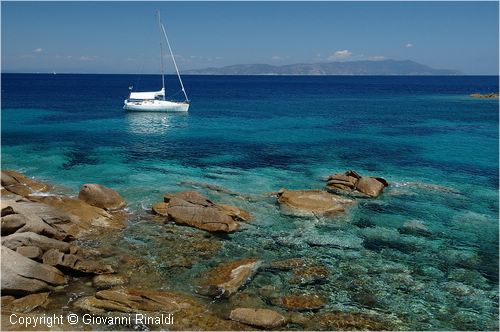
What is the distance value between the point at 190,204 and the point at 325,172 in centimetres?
1752

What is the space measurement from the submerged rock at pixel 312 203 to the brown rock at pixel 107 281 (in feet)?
43.3

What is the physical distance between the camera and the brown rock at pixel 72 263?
19.8 meters

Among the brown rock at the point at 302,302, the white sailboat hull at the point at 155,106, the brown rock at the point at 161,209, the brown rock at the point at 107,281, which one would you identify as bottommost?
the brown rock at the point at 302,302

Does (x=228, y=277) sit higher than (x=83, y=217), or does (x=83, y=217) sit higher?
(x=83, y=217)

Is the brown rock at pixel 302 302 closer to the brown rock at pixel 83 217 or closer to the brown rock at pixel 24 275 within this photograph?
the brown rock at pixel 24 275

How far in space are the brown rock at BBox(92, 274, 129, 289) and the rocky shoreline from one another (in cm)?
4

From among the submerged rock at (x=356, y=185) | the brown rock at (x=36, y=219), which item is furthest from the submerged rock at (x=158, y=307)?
the submerged rock at (x=356, y=185)

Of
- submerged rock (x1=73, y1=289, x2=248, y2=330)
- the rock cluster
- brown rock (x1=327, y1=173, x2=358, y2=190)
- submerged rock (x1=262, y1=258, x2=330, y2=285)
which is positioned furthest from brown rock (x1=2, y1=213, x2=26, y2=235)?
brown rock (x1=327, y1=173, x2=358, y2=190)

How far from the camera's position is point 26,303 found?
679 inches

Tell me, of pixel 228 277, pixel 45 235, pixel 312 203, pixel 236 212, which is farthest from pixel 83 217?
pixel 312 203

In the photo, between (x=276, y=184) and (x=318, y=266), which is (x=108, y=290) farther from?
(x=276, y=184)

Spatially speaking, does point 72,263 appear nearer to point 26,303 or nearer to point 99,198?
point 26,303

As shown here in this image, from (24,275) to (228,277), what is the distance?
8.72 meters

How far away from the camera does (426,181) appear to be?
3862cm
